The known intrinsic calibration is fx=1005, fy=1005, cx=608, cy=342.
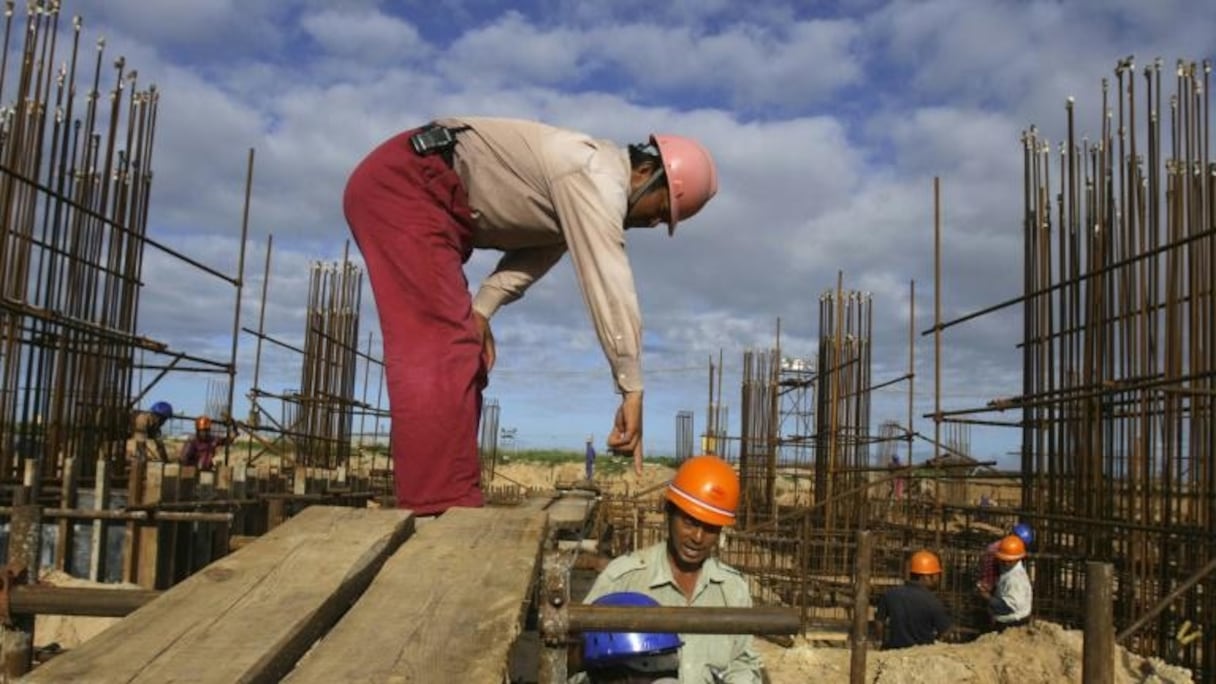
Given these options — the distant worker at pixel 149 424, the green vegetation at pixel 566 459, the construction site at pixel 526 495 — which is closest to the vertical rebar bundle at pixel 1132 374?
the construction site at pixel 526 495

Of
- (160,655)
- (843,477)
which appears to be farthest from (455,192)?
(843,477)

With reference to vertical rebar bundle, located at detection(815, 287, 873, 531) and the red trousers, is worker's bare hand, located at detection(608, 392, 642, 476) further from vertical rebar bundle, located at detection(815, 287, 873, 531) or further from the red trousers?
vertical rebar bundle, located at detection(815, 287, 873, 531)

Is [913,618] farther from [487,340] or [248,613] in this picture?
[248,613]

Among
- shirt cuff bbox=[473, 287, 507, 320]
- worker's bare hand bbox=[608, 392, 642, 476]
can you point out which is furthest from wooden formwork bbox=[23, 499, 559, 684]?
shirt cuff bbox=[473, 287, 507, 320]

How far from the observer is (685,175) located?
2.69 metres

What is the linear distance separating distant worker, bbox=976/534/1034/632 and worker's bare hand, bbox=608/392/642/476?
24.2ft

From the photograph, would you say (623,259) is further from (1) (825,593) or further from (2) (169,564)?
(1) (825,593)

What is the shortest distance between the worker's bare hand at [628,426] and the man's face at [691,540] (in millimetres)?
715

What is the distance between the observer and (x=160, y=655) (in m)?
1.28

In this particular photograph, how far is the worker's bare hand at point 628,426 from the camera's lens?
244cm

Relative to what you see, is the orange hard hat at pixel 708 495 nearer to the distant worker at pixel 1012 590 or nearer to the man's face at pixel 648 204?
the man's face at pixel 648 204

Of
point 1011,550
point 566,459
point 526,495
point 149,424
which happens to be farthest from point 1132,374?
point 566,459

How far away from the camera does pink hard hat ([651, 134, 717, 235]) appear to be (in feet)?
8.77

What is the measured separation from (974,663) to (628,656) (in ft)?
23.6
